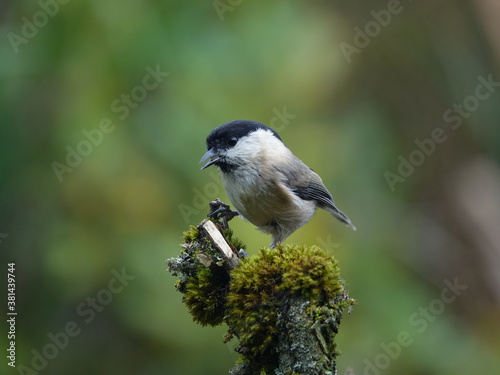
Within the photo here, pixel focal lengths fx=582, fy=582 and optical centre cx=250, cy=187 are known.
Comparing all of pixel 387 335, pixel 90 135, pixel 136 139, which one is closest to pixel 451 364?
pixel 387 335

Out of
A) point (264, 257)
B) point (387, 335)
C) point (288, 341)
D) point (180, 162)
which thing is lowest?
point (387, 335)

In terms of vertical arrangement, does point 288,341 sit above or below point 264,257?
below

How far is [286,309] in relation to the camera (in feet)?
7.39

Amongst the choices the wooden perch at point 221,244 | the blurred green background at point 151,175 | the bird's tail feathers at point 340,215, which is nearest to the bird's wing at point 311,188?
the bird's tail feathers at point 340,215

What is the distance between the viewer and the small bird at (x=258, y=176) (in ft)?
12.1

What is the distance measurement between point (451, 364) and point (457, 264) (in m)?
1.60

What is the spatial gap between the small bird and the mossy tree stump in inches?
48.7

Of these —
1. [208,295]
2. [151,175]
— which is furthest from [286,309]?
[151,175]

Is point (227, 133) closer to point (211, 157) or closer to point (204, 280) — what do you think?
point (211, 157)

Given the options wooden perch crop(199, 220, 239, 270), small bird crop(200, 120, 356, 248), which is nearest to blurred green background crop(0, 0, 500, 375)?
small bird crop(200, 120, 356, 248)

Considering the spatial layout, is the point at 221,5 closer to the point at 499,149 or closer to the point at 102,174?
the point at 102,174

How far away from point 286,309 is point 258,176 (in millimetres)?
1616

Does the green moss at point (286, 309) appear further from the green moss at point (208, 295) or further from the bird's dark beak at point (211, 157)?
the bird's dark beak at point (211, 157)

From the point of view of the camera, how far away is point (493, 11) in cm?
562
